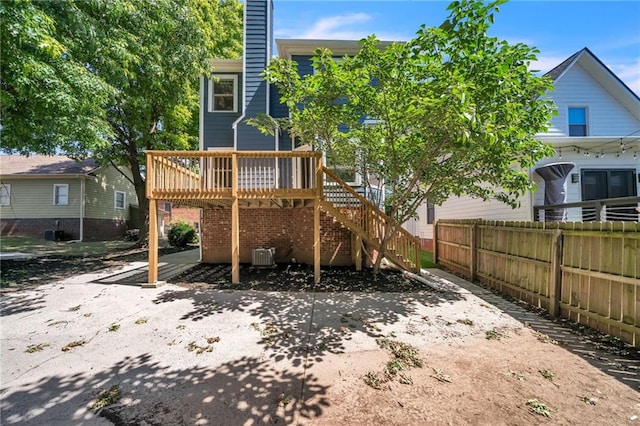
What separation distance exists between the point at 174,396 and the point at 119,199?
2163 cm

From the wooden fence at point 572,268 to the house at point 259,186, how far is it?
202 centimetres

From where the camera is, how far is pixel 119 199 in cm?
2005

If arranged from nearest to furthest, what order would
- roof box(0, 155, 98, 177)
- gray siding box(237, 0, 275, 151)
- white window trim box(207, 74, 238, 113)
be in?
gray siding box(237, 0, 275, 151)
white window trim box(207, 74, 238, 113)
roof box(0, 155, 98, 177)

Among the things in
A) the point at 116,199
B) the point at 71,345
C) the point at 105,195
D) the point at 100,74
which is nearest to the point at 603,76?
the point at 71,345

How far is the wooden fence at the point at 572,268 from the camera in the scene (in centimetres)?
378

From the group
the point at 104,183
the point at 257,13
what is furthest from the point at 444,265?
the point at 104,183

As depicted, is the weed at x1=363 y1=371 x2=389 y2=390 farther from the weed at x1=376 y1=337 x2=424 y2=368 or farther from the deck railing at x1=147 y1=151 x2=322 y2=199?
the deck railing at x1=147 y1=151 x2=322 y2=199

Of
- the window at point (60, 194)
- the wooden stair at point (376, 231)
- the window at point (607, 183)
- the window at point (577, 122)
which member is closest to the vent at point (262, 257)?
the wooden stair at point (376, 231)

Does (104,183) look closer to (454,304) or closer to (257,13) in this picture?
(257,13)

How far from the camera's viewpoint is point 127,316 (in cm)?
495

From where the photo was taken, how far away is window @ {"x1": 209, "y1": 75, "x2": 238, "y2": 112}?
10547 mm

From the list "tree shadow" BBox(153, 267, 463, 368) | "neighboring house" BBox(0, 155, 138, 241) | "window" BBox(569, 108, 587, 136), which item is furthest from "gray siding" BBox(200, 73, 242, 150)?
"window" BBox(569, 108, 587, 136)

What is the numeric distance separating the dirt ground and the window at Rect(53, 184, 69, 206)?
14245 mm

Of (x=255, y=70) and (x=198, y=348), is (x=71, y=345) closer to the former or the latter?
(x=198, y=348)
